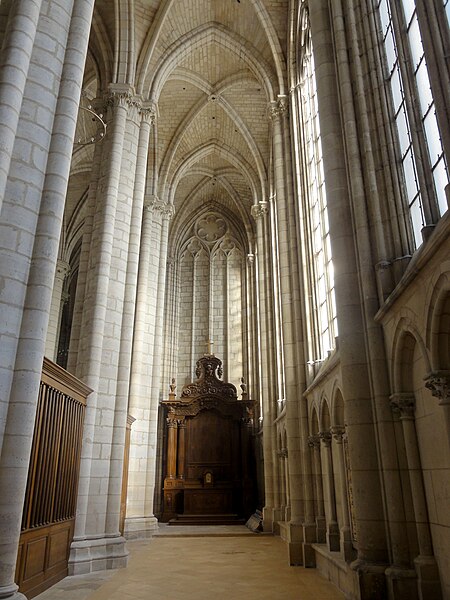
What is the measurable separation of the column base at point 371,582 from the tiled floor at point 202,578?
106 cm

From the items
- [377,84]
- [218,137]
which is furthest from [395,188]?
[218,137]

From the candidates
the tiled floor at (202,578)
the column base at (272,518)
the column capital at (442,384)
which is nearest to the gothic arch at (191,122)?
the column base at (272,518)

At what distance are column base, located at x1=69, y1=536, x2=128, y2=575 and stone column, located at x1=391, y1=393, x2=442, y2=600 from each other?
6.02 m

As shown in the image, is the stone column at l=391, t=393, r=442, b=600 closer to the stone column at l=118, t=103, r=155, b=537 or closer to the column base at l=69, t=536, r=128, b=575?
the column base at l=69, t=536, r=128, b=575

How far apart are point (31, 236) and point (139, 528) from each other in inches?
475

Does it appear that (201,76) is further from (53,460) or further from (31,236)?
(53,460)

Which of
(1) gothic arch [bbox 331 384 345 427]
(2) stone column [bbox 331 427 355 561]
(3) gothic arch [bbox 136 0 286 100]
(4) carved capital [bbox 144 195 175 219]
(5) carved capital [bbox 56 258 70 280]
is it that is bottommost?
(2) stone column [bbox 331 427 355 561]

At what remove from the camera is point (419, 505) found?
5.79m

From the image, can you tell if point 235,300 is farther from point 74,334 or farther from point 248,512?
point 74,334

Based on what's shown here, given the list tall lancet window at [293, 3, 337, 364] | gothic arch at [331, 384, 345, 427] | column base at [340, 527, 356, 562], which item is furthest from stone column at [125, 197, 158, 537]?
gothic arch at [331, 384, 345, 427]

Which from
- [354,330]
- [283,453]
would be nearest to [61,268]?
[283,453]

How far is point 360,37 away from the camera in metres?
8.34

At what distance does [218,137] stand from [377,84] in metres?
14.8

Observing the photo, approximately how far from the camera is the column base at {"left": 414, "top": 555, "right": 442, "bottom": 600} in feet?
17.5
